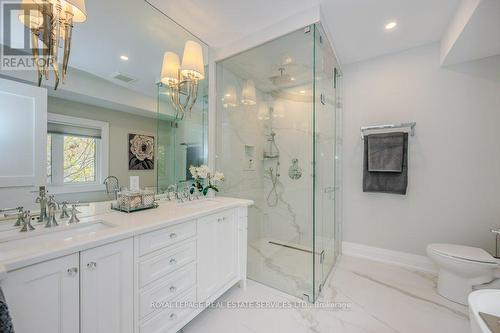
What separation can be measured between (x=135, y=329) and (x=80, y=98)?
4.60 ft

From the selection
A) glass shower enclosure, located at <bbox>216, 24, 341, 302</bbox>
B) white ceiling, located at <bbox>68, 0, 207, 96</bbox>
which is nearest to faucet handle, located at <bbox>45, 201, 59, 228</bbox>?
white ceiling, located at <bbox>68, 0, 207, 96</bbox>

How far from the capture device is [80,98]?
1288 mm

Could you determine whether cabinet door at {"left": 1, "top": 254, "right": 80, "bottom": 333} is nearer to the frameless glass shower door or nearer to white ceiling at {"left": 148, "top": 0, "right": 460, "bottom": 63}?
the frameless glass shower door

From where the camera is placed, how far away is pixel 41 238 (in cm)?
103

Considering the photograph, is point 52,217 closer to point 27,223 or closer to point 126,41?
point 27,223

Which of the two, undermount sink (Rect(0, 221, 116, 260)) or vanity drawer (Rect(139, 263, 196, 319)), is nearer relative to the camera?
undermount sink (Rect(0, 221, 116, 260))

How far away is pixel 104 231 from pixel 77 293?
0.87 feet

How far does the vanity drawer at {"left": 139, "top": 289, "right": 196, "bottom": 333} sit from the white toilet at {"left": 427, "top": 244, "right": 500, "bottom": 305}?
2.11m

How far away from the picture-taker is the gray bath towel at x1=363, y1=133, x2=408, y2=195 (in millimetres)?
2277

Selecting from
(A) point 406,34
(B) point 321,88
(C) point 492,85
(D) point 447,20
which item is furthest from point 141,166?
(C) point 492,85

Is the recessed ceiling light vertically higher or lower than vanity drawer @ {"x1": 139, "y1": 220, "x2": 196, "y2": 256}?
higher

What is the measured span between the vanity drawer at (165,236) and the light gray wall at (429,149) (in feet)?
7.09

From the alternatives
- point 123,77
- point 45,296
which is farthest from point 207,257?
point 123,77

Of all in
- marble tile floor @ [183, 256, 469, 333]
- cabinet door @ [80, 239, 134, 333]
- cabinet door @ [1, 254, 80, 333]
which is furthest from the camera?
marble tile floor @ [183, 256, 469, 333]
